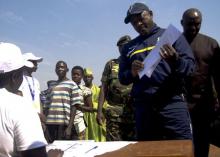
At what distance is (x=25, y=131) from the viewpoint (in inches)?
86.8

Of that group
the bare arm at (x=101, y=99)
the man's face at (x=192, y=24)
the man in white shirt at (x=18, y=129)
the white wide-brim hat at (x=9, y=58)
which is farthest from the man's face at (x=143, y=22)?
the bare arm at (x=101, y=99)

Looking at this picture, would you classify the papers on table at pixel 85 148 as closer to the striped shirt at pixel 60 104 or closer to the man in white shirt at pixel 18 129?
the man in white shirt at pixel 18 129

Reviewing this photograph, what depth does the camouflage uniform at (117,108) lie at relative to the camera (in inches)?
189

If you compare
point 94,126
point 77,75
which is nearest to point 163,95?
point 77,75

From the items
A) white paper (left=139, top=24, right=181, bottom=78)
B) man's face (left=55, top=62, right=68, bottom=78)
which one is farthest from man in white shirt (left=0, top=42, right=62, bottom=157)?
man's face (left=55, top=62, right=68, bottom=78)

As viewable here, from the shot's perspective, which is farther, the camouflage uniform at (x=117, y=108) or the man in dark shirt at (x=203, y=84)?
the camouflage uniform at (x=117, y=108)

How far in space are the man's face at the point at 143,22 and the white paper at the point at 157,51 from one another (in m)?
0.36

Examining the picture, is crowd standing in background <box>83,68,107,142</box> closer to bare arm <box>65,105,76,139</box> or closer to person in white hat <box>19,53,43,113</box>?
bare arm <box>65,105,76,139</box>

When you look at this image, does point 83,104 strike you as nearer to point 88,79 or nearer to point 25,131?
point 88,79

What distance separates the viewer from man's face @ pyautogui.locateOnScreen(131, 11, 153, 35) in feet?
11.3

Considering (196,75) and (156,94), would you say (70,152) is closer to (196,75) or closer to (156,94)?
(156,94)

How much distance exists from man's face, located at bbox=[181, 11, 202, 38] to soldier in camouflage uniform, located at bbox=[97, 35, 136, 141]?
931 millimetres

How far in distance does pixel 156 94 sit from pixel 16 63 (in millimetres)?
1278

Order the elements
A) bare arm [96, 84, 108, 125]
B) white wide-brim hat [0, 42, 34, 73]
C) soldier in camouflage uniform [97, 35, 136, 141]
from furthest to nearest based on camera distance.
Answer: bare arm [96, 84, 108, 125]
soldier in camouflage uniform [97, 35, 136, 141]
white wide-brim hat [0, 42, 34, 73]
